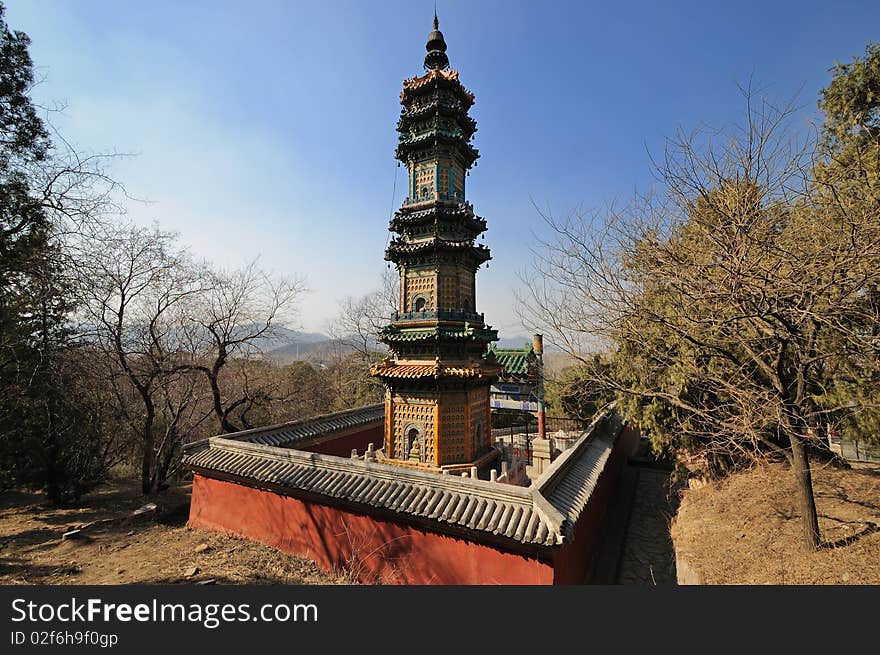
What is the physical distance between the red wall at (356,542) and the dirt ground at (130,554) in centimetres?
34

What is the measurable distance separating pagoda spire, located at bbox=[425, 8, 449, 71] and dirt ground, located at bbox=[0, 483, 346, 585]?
13.7 meters

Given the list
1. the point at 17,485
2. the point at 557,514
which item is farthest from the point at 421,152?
the point at 17,485

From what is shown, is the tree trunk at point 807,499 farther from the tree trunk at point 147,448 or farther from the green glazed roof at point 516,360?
the tree trunk at point 147,448

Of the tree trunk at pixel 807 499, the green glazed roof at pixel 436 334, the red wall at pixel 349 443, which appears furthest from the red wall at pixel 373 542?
the green glazed roof at pixel 436 334

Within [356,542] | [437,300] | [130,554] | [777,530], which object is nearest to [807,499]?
[777,530]

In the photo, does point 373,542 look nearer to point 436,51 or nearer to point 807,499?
point 807,499

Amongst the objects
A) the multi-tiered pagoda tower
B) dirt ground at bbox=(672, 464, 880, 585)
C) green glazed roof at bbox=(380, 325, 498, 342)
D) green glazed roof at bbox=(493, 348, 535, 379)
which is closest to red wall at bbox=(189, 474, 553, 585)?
the multi-tiered pagoda tower

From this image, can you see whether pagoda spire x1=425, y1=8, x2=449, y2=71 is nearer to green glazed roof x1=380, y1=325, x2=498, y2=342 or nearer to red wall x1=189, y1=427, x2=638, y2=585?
green glazed roof x1=380, y1=325, x2=498, y2=342

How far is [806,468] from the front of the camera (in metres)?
5.94

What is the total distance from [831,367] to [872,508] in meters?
2.93

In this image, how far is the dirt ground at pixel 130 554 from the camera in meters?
6.37

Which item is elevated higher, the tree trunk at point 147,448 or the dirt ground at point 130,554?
the tree trunk at point 147,448

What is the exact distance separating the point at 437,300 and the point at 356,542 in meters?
5.93

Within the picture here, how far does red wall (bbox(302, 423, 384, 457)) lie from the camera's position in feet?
40.1
